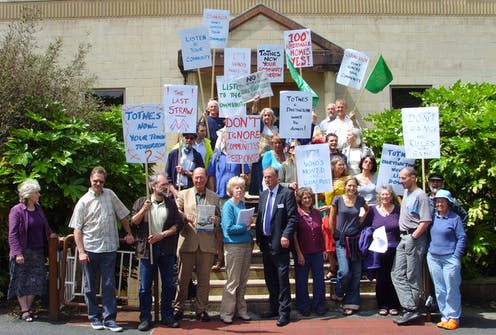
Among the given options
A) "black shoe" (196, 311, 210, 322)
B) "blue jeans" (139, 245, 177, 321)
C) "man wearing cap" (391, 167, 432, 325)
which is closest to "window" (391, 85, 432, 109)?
"man wearing cap" (391, 167, 432, 325)

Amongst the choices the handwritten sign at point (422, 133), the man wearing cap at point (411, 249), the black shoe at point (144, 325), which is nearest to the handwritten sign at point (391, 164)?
the handwritten sign at point (422, 133)

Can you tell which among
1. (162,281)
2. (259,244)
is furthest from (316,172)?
(162,281)

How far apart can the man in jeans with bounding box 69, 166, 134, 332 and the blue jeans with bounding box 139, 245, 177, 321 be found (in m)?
0.36

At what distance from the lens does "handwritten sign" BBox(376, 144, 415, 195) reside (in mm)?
8992

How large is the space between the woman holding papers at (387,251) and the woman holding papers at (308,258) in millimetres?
654

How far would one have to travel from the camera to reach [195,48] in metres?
11.3

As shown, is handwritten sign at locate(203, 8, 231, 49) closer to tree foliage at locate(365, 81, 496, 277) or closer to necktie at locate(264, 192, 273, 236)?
tree foliage at locate(365, 81, 496, 277)

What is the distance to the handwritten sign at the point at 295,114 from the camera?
9555mm

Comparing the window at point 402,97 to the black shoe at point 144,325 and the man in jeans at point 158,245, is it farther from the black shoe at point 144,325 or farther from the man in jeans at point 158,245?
the black shoe at point 144,325

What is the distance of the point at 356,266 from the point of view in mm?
8289

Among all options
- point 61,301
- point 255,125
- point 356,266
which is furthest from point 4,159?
Result: point 356,266

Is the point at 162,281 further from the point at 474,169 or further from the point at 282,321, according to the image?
the point at 474,169

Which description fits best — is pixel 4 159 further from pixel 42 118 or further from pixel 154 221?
pixel 154 221

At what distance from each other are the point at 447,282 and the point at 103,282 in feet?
13.8
